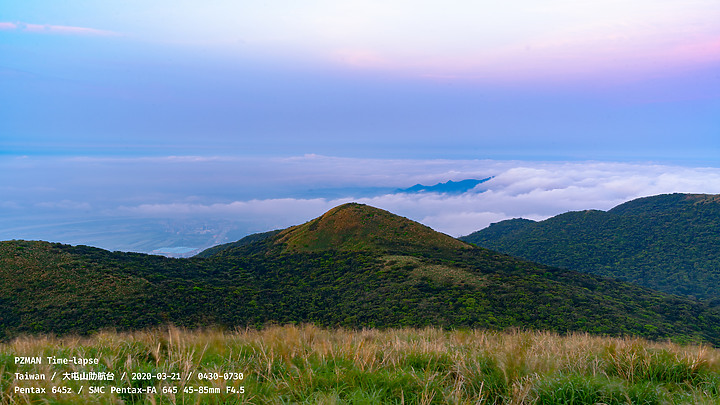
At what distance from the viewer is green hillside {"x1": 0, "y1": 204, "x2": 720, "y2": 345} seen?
3300cm

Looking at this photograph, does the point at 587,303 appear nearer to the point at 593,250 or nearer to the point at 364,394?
the point at 364,394

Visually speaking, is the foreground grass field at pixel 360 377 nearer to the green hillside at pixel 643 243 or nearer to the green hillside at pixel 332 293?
the green hillside at pixel 332 293

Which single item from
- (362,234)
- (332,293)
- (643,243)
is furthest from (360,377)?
(643,243)

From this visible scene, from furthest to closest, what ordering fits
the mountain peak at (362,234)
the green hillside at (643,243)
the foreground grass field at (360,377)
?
the green hillside at (643,243) < the mountain peak at (362,234) < the foreground grass field at (360,377)

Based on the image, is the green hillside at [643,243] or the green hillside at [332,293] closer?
the green hillside at [332,293]

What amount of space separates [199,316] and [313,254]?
1177 inches

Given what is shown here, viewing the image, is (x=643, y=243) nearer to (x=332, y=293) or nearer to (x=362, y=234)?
(x=362, y=234)

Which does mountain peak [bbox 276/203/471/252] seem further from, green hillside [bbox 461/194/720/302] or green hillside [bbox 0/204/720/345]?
green hillside [bbox 461/194/720/302]

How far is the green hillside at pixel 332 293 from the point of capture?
33.0m

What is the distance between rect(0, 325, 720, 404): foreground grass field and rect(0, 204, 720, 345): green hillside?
25.3m

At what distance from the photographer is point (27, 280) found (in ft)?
117

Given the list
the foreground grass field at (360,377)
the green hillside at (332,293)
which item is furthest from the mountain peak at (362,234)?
the foreground grass field at (360,377)

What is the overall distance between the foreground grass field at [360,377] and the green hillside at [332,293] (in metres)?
25.3

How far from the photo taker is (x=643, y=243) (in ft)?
339
